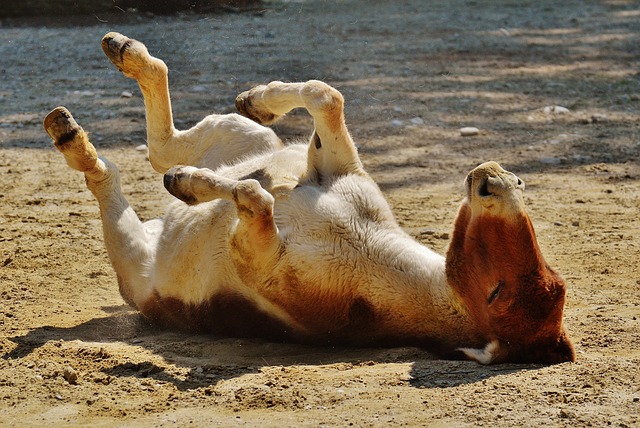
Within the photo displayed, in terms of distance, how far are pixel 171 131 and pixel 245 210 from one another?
1953mm

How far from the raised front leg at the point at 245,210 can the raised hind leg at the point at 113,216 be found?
68cm

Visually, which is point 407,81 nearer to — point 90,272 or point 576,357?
point 90,272

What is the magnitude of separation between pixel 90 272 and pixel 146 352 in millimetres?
1590

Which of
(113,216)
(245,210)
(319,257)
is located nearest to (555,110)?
(113,216)

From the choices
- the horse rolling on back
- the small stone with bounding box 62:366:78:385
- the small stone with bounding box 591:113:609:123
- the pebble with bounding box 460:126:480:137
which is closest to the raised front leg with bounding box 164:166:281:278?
the horse rolling on back

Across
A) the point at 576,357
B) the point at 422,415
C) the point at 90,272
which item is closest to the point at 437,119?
the point at 90,272

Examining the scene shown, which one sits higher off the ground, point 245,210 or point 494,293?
Result: point 245,210

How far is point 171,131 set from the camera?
6.50 m

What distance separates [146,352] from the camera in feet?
15.7

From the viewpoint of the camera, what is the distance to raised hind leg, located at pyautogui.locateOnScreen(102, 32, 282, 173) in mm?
6164

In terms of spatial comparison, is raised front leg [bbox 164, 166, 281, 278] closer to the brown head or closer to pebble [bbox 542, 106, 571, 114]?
the brown head

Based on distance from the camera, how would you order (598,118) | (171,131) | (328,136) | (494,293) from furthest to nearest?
1. (598,118)
2. (171,131)
3. (328,136)
4. (494,293)

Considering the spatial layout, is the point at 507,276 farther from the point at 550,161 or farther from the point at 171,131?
the point at 550,161

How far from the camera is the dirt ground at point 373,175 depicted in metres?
4.05
